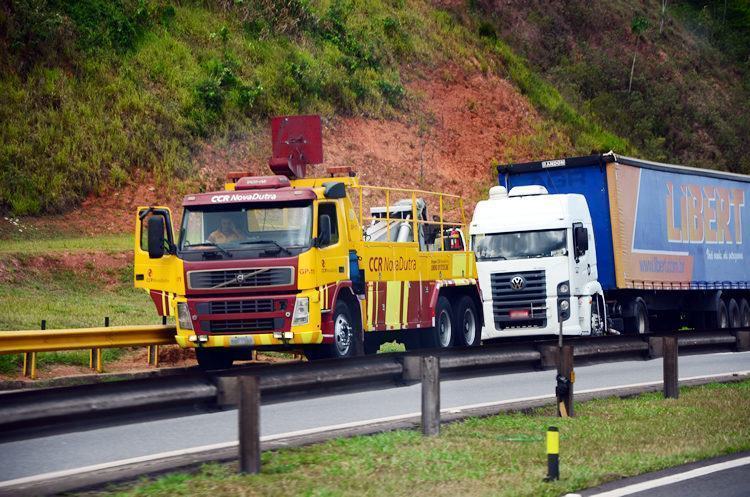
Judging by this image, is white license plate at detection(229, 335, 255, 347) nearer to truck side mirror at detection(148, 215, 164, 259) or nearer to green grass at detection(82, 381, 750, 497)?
truck side mirror at detection(148, 215, 164, 259)

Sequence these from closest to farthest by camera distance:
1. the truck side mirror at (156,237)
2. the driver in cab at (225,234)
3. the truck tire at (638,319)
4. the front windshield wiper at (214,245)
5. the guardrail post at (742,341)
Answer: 1. the guardrail post at (742,341)
2. the front windshield wiper at (214,245)
3. the truck side mirror at (156,237)
4. the driver in cab at (225,234)
5. the truck tire at (638,319)

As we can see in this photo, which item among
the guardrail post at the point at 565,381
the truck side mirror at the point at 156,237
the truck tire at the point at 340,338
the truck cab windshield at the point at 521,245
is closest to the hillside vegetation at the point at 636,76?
the truck cab windshield at the point at 521,245

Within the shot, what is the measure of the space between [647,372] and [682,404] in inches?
241

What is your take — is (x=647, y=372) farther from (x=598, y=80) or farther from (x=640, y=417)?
(x=598, y=80)

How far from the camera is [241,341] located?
18.9m

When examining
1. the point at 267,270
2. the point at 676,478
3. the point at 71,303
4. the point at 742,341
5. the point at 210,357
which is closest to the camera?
the point at 676,478

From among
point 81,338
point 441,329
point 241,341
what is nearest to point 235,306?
point 241,341

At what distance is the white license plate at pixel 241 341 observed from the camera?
744 inches

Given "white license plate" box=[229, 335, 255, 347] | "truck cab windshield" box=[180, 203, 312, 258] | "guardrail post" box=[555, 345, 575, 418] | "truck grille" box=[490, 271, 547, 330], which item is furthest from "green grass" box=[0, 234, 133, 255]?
"guardrail post" box=[555, 345, 575, 418]

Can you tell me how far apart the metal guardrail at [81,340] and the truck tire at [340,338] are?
253 cm

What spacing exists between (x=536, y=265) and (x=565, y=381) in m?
13.1

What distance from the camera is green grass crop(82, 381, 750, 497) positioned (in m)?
9.35

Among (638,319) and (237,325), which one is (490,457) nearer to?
(237,325)

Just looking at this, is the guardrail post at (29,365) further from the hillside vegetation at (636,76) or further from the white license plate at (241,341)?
the hillside vegetation at (636,76)
